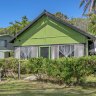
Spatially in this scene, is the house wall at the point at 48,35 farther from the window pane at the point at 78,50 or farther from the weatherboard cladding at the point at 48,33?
the window pane at the point at 78,50

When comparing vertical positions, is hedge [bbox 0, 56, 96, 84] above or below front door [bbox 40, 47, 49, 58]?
below

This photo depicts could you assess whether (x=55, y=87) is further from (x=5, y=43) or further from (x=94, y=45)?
(x=5, y=43)

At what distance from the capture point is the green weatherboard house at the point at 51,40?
2617 centimetres

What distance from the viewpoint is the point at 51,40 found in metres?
27.7

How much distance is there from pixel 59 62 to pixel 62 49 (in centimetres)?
1232

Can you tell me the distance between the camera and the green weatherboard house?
26.2 m

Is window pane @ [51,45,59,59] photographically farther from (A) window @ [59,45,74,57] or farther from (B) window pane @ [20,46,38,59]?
(B) window pane @ [20,46,38,59]

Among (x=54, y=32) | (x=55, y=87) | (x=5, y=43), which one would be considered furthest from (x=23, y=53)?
(x=5, y=43)

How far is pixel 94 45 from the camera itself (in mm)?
29172

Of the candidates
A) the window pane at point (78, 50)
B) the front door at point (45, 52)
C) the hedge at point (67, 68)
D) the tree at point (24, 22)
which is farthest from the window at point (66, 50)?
the tree at point (24, 22)

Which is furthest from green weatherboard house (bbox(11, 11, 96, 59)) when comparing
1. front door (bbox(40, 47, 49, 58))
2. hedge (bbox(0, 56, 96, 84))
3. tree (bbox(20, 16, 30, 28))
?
tree (bbox(20, 16, 30, 28))

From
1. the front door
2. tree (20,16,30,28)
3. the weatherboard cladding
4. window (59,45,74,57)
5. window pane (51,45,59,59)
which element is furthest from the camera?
tree (20,16,30,28)

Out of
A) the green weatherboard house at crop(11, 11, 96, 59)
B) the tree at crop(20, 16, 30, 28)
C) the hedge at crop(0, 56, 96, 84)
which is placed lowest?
the hedge at crop(0, 56, 96, 84)

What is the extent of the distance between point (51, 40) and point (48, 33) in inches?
35.4
